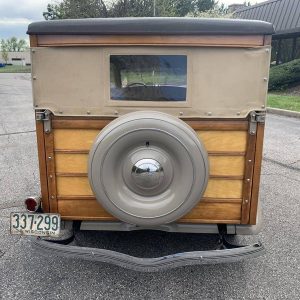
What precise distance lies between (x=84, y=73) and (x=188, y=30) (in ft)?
2.61

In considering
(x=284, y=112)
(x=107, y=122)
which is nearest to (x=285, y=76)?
(x=284, y=112)

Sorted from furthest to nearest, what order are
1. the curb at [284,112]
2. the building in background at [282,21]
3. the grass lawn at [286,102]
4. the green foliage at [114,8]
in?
the green foliage at [114,8] → the building in background at [282,21] → the grass lawn at [286,102] → the curb at [284,112]

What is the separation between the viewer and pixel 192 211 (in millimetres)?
2801

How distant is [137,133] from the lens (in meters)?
2.44

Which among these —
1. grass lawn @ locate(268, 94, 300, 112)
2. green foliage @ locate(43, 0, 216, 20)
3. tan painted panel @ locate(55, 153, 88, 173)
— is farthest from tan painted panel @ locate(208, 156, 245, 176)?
green foliage @ locate(43, 0, 216, 20)

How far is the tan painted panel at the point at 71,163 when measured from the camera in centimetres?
274

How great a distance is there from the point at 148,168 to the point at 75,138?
62 centimetres

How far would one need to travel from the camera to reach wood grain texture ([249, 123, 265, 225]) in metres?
2.63

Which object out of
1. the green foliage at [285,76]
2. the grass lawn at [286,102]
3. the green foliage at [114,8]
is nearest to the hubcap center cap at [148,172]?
the grass lawn at [286,102]

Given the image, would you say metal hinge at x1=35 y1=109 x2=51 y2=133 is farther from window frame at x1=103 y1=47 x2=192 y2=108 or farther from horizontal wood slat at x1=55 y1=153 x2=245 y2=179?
window frame at x1=103 y1=47 x2=192 y2=108

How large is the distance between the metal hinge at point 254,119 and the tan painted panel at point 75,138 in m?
1.11

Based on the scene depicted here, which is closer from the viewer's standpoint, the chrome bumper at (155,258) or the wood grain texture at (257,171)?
the chrome bumper at (155,258)

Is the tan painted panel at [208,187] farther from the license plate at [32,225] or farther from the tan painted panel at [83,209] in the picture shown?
the license plate at [32,225]

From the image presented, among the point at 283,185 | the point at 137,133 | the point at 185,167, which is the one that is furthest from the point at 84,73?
the point at 283,185
